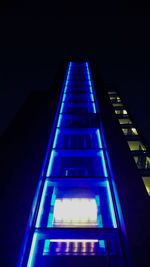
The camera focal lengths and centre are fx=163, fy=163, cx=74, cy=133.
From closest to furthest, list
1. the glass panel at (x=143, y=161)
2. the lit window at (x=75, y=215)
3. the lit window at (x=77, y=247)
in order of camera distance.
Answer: the lit window at (x=77, y=247), the lit window at (x=75, y=215), the glass panel at (x=143, y=161)

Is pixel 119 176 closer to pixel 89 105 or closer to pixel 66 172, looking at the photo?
pixel 89 105

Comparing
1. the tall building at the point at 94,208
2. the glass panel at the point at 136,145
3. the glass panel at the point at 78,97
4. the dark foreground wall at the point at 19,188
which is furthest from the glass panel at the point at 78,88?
the glass panel at the point at 136,145

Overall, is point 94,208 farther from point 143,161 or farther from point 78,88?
point 78,88

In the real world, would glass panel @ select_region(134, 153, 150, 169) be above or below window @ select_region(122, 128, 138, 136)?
below

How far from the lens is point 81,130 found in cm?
505

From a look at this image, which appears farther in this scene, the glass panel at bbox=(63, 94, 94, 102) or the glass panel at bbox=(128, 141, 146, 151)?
the glass panel at bbox=(128, 141, 146, 151)

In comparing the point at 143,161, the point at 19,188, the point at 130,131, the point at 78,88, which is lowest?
the point at 19,188

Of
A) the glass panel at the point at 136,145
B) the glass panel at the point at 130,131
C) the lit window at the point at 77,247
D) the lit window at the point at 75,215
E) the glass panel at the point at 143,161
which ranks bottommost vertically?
the lit window at the point at 77,247

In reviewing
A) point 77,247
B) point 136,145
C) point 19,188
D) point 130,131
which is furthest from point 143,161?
point 19,188

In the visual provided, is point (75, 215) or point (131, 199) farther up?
point (75, 215)

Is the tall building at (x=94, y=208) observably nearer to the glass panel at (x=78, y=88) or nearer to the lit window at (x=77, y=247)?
the lit window at (x=77, y=247)

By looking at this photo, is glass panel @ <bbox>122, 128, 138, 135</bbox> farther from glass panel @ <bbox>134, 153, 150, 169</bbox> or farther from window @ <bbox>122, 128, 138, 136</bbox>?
glass panel @ <bbox>134, 153, 150, 169</bbox>

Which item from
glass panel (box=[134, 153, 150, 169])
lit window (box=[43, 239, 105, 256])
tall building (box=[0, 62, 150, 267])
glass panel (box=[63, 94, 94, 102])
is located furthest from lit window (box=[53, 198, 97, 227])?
glass panel (box=[63, 94, 94, 102])

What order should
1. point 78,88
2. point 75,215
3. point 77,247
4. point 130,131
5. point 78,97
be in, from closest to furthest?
point 77,247 < point 75,215 < point 78,97 < point 78,88 < point 130,131
